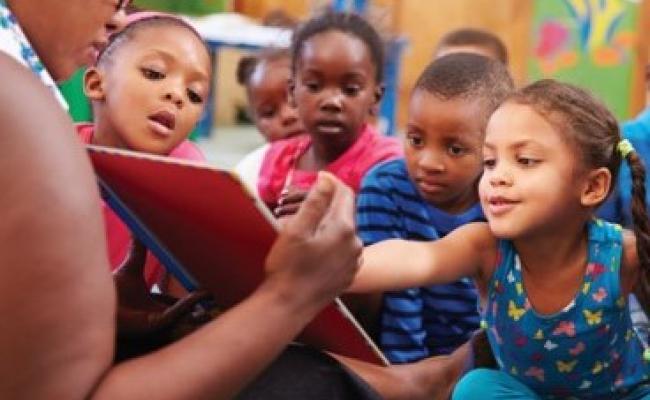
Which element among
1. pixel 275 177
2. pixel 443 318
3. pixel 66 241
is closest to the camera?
pixel 66 241

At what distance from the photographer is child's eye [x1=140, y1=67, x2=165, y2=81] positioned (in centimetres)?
151

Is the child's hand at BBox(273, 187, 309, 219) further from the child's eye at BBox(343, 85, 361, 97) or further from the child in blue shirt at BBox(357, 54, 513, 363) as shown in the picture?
the child's eye at BBox(343, 85, 361, 97)

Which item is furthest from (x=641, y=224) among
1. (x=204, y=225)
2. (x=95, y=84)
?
(x=95, y=84)

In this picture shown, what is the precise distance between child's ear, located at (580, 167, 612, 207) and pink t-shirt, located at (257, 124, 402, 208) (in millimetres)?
660

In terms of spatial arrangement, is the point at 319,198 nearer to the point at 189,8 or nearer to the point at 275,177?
the point at 275,177

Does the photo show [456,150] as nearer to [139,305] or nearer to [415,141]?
[415,141]

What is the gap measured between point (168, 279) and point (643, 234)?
0.59 metres

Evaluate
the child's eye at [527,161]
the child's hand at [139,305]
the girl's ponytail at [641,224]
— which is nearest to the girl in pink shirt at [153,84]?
the child's hand at [139,305]

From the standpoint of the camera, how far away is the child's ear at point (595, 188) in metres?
1.29

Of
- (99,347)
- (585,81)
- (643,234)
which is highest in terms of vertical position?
(99,347)

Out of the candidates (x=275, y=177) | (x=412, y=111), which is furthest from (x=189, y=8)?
(x=412, y=111)

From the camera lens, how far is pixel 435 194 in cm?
162

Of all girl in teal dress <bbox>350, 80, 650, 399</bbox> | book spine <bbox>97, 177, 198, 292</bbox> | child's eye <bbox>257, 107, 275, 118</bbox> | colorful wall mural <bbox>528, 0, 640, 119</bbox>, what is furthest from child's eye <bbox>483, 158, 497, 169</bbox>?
colorful wall mural <bbox>528, 0, 640, 119</bbox>

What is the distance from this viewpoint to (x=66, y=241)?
2.38 ft
